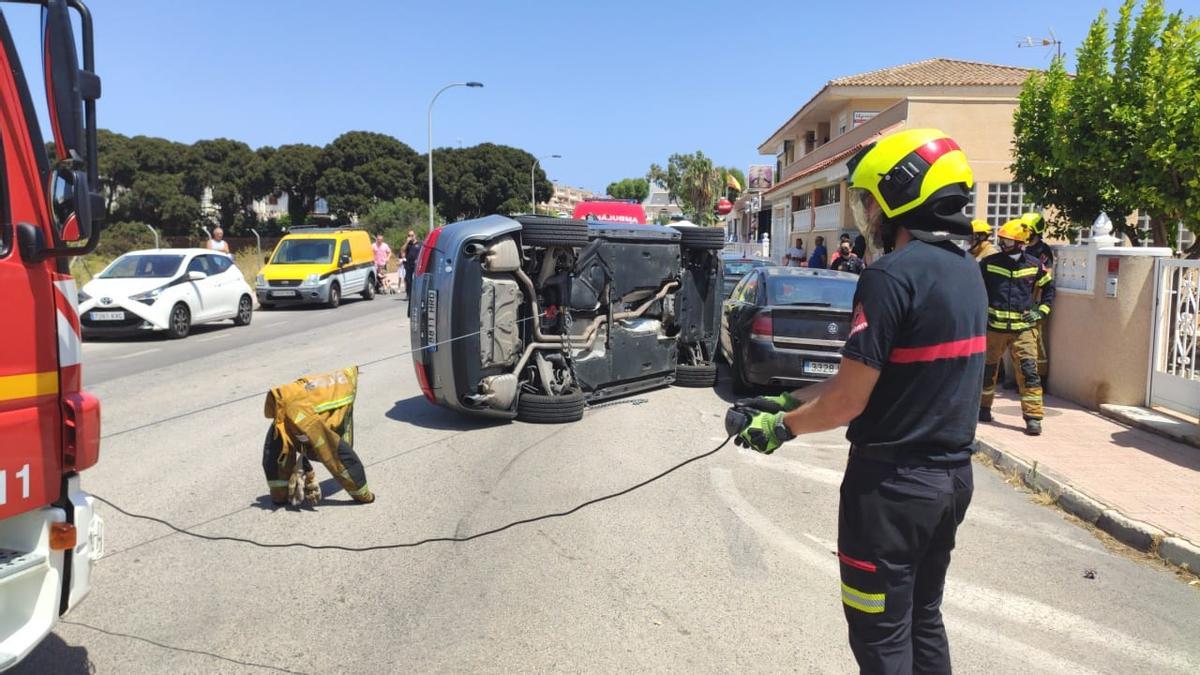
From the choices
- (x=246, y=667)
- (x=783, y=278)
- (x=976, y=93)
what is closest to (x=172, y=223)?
(x=976, y=93)

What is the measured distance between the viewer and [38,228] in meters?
2.85

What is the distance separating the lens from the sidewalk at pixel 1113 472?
17.8ft

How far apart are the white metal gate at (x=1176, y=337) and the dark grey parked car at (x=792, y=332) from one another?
9.69 ft

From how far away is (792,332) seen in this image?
30.7 feet

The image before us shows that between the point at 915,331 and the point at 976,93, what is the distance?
29895 millimetres

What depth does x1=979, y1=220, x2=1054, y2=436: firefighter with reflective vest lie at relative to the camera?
804 centimetres

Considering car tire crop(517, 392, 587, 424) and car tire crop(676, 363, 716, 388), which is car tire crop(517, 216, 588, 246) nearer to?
car tire crop(517, 392, 587, 424)

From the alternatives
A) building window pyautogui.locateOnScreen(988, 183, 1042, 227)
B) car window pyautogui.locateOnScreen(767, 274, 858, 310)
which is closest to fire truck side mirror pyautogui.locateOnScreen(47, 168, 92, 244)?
car window pyautogui.locateOnScreen(767, 274, 858, 310)

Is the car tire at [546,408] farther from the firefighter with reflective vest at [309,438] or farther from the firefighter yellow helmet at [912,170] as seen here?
the firefighter yellow helmet at [912,170]

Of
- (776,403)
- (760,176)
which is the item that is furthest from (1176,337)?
(760,176)

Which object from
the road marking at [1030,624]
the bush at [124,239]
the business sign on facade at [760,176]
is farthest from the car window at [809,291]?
the business sign on facade at [760,176]

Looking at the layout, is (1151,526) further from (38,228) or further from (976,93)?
(976,93)

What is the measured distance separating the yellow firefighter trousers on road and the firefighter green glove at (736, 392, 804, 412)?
5.84m

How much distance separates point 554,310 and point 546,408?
1.01 metres
